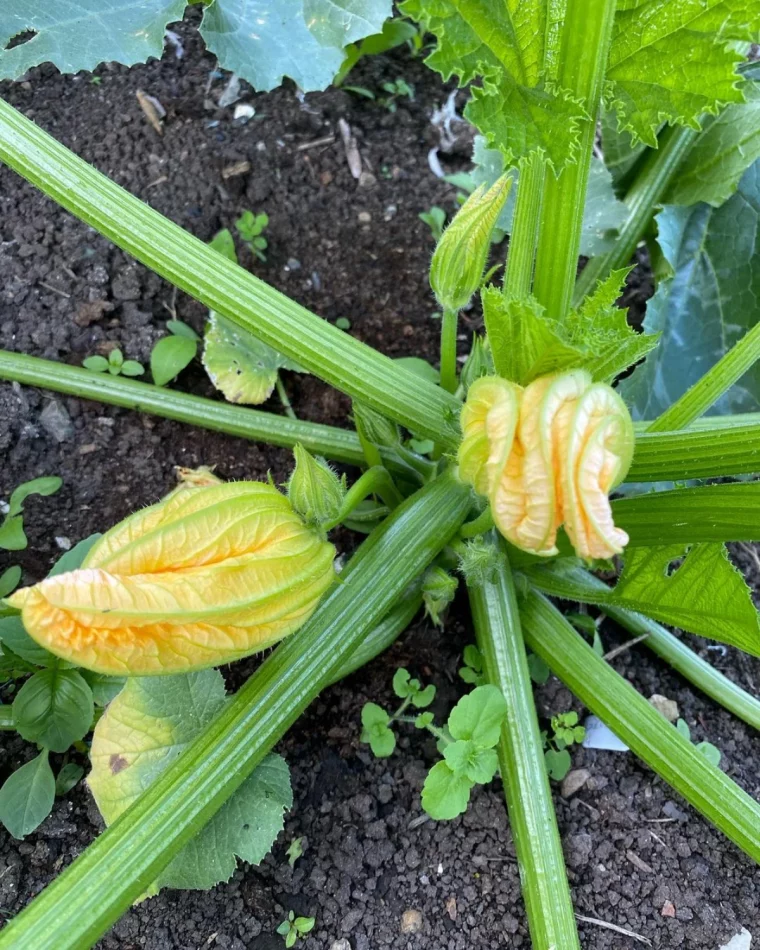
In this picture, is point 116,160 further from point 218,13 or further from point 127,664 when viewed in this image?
point 127,664

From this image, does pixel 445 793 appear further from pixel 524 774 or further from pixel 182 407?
pixel 182 407

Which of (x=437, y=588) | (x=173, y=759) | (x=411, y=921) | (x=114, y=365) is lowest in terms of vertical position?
(x=411, y=921)

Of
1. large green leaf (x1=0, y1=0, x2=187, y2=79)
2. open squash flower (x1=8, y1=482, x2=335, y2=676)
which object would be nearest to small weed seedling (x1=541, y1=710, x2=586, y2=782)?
open squash flower (x1=8, y1=482, x2=335, y2=676)

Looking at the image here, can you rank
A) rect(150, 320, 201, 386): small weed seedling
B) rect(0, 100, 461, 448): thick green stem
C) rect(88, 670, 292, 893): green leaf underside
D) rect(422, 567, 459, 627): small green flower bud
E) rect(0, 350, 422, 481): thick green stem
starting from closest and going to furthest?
1. rect(0, 100, 461, 448): thick green stem
2. rect(88, 670, 292, 893): green leaf underside
3. rect(422, 567, 459, 627): small green flower bud
4. rect(0, 350, 422, 481): thick green stem
5. rect(150, 320, 201, 386): small weed seedling

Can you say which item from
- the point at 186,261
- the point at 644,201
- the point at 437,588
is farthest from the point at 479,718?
the point at 644,201

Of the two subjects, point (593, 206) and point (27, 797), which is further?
point (593, 206)

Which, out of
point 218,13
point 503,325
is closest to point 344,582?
point 503,325

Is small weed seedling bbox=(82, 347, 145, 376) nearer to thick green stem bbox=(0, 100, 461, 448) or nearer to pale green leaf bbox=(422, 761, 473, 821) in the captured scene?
thick green stem bbox=(0, 100, 461, 448)
